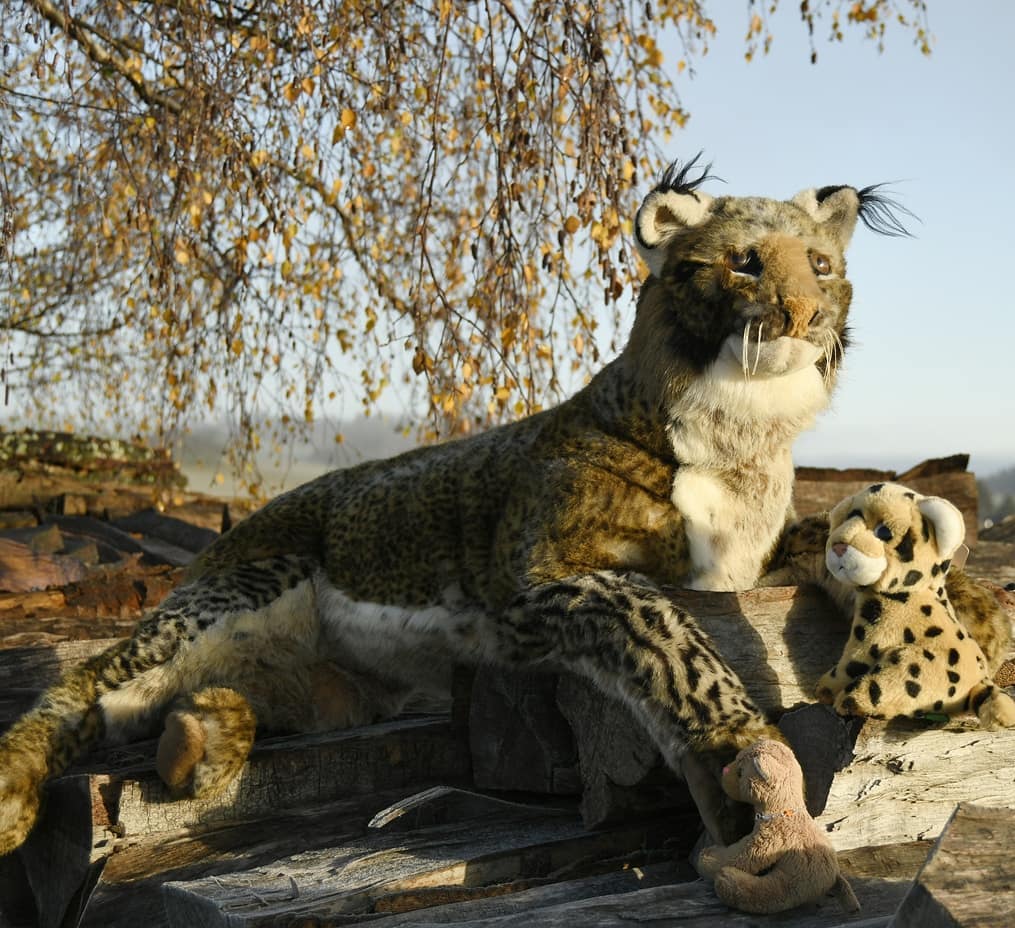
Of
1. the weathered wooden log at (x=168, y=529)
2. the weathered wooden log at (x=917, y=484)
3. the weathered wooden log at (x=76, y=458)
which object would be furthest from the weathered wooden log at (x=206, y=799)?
the weathered wooden log at (x=76, y=458)

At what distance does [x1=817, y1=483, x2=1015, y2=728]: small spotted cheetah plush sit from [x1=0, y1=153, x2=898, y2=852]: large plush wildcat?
364mm

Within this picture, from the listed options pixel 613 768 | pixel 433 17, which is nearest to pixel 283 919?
pixel 613 768

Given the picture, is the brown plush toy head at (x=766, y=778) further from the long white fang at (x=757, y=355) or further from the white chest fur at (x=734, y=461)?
the long white fang at (x=757, y=355)

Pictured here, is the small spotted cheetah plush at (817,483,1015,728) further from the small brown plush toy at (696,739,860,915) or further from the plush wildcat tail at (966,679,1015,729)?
the small brown plush toy at (696,739,860,915)

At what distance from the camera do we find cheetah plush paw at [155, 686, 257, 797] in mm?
3844

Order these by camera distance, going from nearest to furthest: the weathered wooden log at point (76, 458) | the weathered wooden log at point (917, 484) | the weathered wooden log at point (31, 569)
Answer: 1. the weathered wooden log at point (917, 484)
2. the weathered wooden log at point (31, 569)
3. the weathered wooden log at point (76, 458)

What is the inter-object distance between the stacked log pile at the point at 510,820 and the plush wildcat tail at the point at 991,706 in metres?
0.10

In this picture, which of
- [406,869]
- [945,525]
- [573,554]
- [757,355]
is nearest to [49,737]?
[406,869]

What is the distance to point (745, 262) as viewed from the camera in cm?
367

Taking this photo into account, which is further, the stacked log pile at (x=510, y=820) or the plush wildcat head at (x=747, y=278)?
the plush wildcat head at (x=747, y=278)

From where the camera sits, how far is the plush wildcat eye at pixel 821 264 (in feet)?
12.3

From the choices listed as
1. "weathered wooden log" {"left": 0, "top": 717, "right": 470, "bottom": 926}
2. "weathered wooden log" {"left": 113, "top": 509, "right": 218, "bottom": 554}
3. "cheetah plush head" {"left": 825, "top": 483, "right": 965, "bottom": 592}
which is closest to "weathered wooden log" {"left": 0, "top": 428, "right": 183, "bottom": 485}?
"weathered wooden log" {"left": 113, "top": 509, "right": 218, "bottom": 554}

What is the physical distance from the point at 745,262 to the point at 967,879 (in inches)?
78.2

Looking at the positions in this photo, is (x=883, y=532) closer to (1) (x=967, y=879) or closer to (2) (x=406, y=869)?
(1) (x=967, y=879)
